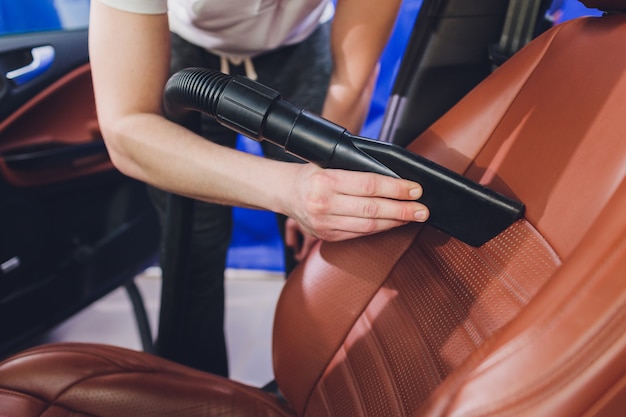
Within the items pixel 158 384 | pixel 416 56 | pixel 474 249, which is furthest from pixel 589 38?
pixel 158 384

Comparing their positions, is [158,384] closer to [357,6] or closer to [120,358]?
[120,358]

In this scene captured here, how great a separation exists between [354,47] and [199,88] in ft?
1.08

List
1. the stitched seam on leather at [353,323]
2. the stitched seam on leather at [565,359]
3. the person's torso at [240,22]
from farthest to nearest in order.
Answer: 1. the person's torso at [240,22]
2. the stitched seam on leather at [353,323]
3. the stitched seam on leather at [565,359]

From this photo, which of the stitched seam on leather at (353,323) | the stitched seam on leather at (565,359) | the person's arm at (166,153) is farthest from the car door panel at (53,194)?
the stitched seam on leather at (565,359)

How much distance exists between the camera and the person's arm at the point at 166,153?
609 millimetres

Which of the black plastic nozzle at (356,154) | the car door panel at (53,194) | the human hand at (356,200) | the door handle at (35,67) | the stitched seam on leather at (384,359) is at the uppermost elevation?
the black plastic nozzle at (356,154)

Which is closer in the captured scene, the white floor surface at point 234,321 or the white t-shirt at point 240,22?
the white t-shirt at point 240,22

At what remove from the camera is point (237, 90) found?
594 millimetres

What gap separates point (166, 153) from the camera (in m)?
0.71

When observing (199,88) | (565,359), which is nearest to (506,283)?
(565,359)

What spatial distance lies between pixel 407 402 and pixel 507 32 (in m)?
0.55

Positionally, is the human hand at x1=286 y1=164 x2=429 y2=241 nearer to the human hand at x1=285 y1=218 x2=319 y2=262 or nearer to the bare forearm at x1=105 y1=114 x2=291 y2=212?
the bare forearm at x1=105 y1=114 x2=291 y2=212

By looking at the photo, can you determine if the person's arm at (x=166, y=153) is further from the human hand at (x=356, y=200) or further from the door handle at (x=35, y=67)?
the door handle at (x=35, y=67)

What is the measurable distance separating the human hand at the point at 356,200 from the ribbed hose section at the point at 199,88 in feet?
0.40
